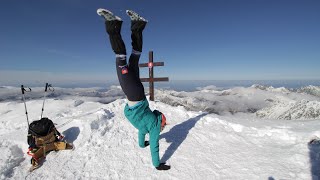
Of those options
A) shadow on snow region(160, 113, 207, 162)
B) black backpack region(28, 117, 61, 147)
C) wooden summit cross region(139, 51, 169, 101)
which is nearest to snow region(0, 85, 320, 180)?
shadow on snow region(160, 113, 207, 162)

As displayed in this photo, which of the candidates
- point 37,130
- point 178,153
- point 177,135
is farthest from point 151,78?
point 37,130

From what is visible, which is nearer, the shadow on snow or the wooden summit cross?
the shadow on snow

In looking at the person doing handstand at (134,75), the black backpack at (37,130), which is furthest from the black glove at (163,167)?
the black backpack at (37,130)

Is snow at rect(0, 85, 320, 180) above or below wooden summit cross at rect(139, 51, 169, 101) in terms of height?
below

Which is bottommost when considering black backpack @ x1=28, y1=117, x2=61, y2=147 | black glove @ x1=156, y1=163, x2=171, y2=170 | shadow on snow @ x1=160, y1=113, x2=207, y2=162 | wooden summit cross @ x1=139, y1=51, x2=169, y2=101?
black glove @ x1=156, y1=163, x2=171, y2=170

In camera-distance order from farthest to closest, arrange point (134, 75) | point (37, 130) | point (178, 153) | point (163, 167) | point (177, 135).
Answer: point (177, 135)
point (178, 153)
point (37, 130)
point (163, 167)
point (134, 75)

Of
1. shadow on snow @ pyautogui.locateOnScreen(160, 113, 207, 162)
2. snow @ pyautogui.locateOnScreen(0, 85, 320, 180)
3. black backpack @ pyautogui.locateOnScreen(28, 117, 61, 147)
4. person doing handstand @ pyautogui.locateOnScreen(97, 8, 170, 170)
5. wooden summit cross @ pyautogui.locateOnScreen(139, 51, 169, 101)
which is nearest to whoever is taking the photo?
person doing handstand @ pyautogui.locateOnScreen(97, 8, 170, 170)

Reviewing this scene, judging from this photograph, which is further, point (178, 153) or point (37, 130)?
point (178, 153)

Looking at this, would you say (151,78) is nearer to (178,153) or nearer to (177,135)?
(177,135)

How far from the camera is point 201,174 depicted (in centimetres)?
541

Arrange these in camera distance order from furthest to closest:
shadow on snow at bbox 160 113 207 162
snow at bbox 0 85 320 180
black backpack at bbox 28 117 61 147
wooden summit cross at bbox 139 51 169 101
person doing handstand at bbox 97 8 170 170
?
Result: wooden summit cross at bbox 139 51 169 101 < shadow on snow at bbox 160 113 207 162 < black backpack at bbox 28 117 61 147 < snow at bbox 0 85 320 180 < person doing handstand at bbox 97 8 170 170

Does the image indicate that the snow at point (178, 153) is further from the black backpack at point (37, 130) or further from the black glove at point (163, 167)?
the black backpack at point (37, 130)

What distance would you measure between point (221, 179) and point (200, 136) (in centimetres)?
294

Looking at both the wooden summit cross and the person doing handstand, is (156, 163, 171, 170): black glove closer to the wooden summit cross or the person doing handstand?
the person doing handstand
